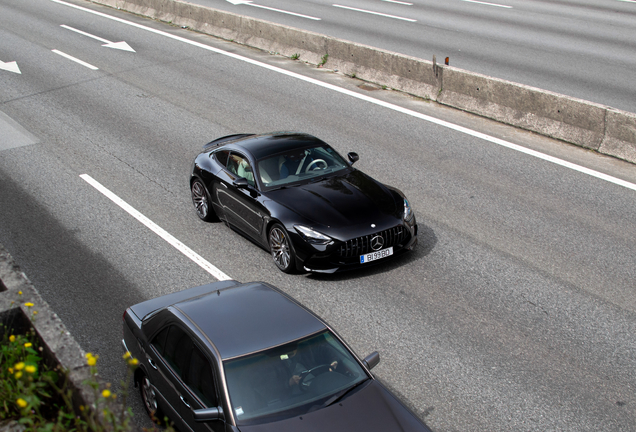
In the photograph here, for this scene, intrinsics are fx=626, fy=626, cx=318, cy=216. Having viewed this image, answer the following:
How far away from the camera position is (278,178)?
9.09m

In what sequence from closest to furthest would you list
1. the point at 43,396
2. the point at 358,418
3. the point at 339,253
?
the point at 43,396
the point at 358,418
the point at 339,253

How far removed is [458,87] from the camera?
14.4 meters

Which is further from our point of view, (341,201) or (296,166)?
(296,166)

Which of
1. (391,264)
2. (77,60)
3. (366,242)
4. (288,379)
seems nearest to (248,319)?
(288,379)

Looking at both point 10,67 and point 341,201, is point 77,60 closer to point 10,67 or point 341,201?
point 10,67

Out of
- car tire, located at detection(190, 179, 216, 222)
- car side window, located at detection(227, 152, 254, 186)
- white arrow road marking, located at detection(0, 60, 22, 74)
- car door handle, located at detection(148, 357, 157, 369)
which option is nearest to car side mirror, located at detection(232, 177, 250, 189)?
car side window, located at detection(227, 152, 254, 186)

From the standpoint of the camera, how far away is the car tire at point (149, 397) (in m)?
5.57

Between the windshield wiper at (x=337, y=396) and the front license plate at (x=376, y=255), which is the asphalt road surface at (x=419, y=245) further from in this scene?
the windshield wiper at (x=337, y=396)

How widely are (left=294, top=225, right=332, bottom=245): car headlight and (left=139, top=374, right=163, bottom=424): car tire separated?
298 centimetres

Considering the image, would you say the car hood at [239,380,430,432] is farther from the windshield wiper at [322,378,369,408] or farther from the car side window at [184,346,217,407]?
the car side window at [184,346,217,407]

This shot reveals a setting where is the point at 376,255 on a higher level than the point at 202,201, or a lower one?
higher

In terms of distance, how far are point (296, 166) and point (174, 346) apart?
443cm

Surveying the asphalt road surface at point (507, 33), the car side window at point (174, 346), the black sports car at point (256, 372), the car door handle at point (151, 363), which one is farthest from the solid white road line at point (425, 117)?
the car door handle at point (151, 363)

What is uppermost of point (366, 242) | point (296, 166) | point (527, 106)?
point (527, 106)
